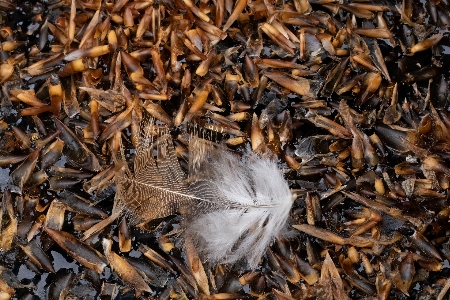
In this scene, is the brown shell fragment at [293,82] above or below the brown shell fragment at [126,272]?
above

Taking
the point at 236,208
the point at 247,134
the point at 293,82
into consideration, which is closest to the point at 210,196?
the point at 236,208

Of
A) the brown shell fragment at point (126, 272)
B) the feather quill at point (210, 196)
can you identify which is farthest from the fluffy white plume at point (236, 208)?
the brown shell fragment at point (126, 272)

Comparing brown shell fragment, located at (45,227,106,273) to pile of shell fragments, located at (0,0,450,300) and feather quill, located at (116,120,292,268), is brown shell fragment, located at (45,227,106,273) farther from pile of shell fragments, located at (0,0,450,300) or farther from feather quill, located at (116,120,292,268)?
feather quill, located at (116,120,292,268)

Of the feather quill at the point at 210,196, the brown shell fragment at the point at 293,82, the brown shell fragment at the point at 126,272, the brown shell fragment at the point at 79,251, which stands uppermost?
the brown shell fragment at the point at 293,82

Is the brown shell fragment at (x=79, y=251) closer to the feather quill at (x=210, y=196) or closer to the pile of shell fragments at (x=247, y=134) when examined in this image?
the pile of shell fragments at (x=247, y=134)

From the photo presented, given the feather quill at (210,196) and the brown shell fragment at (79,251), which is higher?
the feather quill at (210,196)

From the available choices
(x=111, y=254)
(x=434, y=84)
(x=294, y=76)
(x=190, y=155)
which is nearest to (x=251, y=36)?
(x=294, y=76)

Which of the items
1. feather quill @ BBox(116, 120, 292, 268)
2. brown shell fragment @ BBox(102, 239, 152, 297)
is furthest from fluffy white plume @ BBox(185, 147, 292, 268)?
brown shell fragment @ BBox(102, 239, 152, 297)

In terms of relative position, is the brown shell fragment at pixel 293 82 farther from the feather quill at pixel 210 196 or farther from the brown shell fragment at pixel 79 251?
the brown shell fragment at pixel 79 251

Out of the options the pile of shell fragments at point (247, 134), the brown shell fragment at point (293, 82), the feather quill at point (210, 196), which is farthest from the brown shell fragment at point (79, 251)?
the brown shell fragment at point (293, 82)
